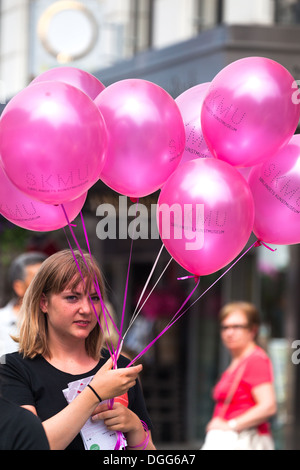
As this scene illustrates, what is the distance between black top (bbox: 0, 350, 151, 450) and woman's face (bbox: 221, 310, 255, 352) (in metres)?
2.70

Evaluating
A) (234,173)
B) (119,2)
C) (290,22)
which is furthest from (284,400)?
(234,173)

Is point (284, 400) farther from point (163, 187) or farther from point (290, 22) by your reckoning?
point (163, 187)

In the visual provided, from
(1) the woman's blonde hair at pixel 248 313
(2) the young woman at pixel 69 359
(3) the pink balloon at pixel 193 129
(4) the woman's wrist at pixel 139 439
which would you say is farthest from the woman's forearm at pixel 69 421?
(1) the woman's blonde hair at pixel 248 313

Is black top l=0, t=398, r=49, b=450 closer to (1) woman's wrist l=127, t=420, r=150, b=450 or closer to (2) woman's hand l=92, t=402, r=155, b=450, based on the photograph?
(2) woman's hand l=92, t=402, r=155, b=450

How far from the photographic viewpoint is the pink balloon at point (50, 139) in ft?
9.89

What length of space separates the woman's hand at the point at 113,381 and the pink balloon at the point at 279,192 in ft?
2.92

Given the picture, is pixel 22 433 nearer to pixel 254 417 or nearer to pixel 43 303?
pixel 43 303

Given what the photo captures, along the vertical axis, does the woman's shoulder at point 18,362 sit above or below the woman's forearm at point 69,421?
above

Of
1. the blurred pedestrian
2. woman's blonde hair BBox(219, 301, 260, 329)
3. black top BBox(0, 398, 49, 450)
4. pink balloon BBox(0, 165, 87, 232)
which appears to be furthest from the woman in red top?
black top BBox(0, 398, 49, 450)

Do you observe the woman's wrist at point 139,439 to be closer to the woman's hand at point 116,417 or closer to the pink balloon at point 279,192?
the woman's hand at point 116,417

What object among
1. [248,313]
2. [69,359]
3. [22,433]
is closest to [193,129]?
[69,359]

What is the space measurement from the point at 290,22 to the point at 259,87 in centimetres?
684

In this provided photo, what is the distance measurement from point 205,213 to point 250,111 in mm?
452

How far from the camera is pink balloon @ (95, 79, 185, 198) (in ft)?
10.9
